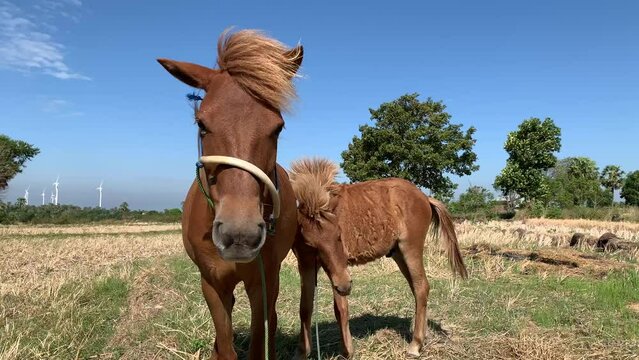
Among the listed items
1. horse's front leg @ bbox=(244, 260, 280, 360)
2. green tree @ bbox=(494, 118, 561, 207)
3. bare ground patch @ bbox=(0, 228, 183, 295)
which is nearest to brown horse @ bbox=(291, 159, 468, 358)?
horse's front leg @ bbox=(244, 260, 280, 360)

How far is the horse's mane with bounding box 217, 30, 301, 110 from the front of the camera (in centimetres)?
231

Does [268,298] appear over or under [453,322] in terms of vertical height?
over

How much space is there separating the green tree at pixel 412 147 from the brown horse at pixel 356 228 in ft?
65.7

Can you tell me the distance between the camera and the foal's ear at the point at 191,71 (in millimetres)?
2465

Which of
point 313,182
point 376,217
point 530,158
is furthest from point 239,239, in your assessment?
point 530,158

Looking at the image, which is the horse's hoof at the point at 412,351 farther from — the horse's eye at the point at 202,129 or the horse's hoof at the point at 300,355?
the horse's eye at the point at 202,129

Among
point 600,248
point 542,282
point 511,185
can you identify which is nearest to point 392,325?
point 542,282

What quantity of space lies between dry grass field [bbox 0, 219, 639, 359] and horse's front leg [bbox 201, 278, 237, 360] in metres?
1.29

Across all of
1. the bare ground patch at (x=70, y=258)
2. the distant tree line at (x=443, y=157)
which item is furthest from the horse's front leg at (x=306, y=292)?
the distant tree line at (x=443, y=157)

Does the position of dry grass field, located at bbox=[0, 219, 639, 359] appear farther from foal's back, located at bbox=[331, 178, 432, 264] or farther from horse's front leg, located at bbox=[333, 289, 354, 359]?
foal's back, located at bbox=[331, 178, 432, 264]

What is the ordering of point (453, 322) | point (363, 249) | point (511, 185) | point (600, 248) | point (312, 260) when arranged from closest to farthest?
point (312, 260) < point (363, 249) < point (453, 322) < point (600, 248) < point (511, 185)

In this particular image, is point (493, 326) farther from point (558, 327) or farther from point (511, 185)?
point (511, 185)

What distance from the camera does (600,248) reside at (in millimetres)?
13117

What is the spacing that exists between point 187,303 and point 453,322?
153 inches
